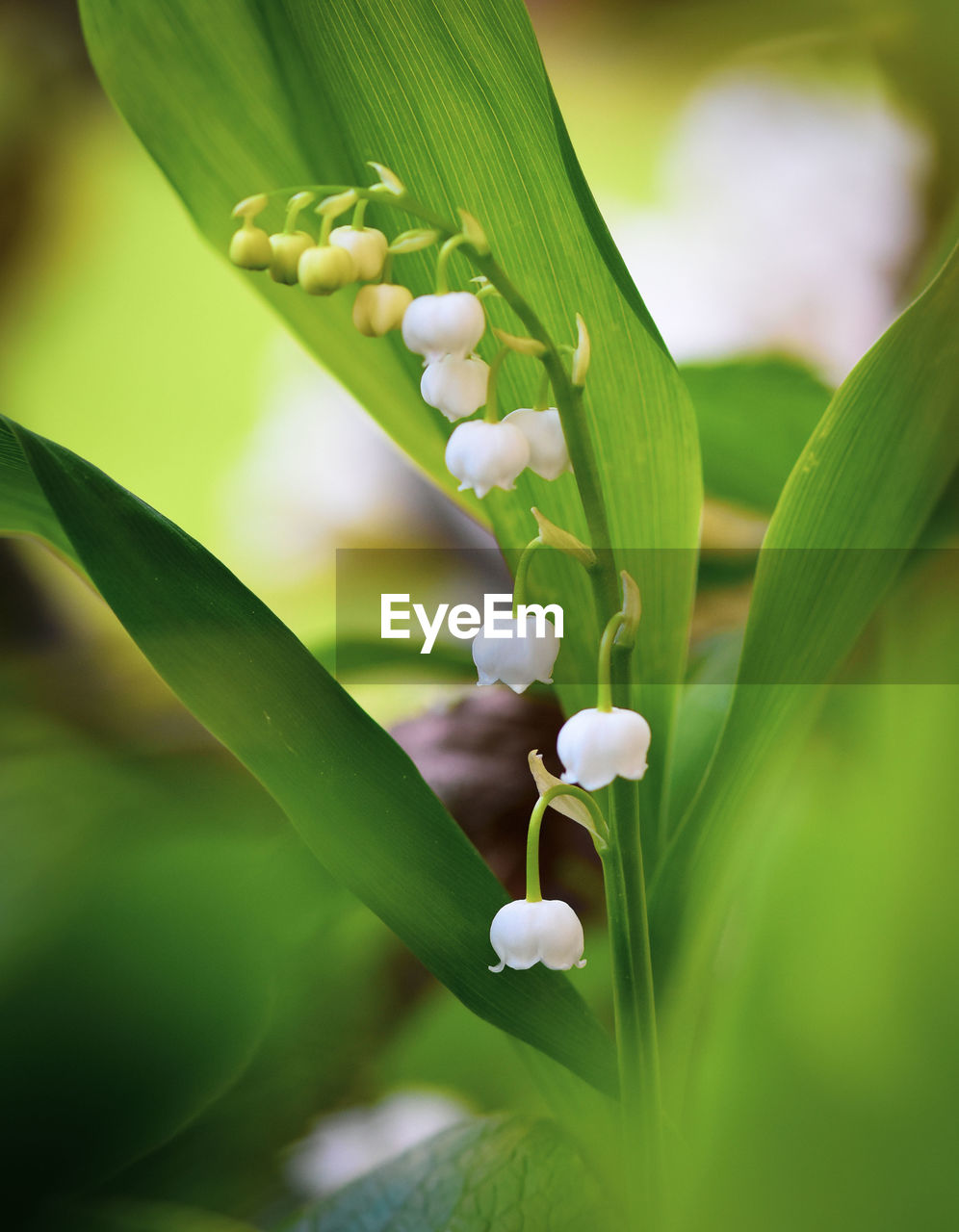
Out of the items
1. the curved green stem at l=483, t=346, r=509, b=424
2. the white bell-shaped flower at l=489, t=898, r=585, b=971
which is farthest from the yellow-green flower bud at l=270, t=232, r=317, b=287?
the white bell-shaped flower at l=489, t=898, r=585, b=971

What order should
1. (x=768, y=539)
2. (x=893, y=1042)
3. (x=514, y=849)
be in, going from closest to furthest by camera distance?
(x=893, y=1042) → (x=768, y=539) → (x=514, y=849)

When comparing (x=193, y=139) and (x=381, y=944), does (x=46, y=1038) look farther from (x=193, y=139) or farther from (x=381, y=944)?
(x=193, y=139)

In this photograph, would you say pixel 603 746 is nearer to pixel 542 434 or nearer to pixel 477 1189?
pixel 542 434

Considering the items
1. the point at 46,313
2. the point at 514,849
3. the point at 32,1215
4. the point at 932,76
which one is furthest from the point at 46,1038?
the point at 932,76

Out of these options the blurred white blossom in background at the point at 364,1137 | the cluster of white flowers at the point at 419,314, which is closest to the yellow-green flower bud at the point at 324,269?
the cluster of white flowers at the point at 419,314

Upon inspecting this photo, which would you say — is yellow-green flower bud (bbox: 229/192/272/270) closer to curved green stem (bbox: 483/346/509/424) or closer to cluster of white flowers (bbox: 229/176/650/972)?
cluster of white flowers (bbox: 229/176/650/972)

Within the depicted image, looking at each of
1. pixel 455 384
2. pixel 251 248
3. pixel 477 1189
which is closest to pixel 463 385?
pixel 455 384

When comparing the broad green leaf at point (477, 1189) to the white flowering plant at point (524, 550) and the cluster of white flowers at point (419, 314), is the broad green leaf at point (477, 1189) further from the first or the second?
the cluster of white flowers at point (419, 314)
